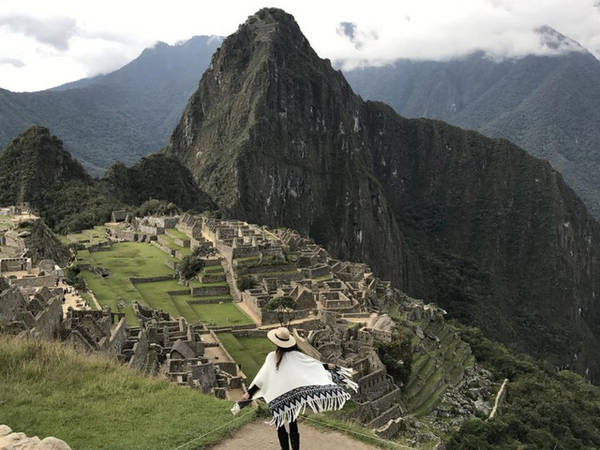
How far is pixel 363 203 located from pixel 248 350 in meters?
122

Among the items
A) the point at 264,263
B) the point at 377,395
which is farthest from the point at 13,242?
the point at 377,395

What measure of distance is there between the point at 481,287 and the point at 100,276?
Answer: 365 ft

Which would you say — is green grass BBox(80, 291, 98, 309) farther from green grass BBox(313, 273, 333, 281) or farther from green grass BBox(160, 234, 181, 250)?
green grass BBox(160, 234, 181, 250)

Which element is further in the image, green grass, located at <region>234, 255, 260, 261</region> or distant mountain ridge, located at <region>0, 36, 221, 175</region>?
distant mountain ridge, located at <region>0, 36, 221, 175</region>

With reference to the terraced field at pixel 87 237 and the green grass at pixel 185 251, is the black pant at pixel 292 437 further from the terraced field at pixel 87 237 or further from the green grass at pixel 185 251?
the terraced field at pixel 87 237

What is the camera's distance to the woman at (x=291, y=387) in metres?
8.09

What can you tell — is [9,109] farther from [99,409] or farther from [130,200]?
[99,409]

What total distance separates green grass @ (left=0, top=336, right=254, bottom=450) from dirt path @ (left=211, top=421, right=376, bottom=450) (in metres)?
0.19

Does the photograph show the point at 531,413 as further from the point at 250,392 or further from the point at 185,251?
the point at 250,392

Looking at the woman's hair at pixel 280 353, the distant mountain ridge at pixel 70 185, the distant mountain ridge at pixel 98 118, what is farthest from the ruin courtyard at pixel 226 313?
the distant mountain ridge at pixel 98 118

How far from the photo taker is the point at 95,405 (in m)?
10.1

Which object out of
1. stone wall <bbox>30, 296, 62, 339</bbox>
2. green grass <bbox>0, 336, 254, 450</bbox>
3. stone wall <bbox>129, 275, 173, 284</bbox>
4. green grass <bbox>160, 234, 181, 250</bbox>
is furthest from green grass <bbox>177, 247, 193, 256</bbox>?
green grass <bbox>0, 336, 254, 450</bbox>

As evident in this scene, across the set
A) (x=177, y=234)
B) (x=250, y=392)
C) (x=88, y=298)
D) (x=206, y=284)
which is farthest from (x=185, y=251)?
(x=250, y=392)

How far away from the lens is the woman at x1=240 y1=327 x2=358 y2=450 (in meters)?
8.09
